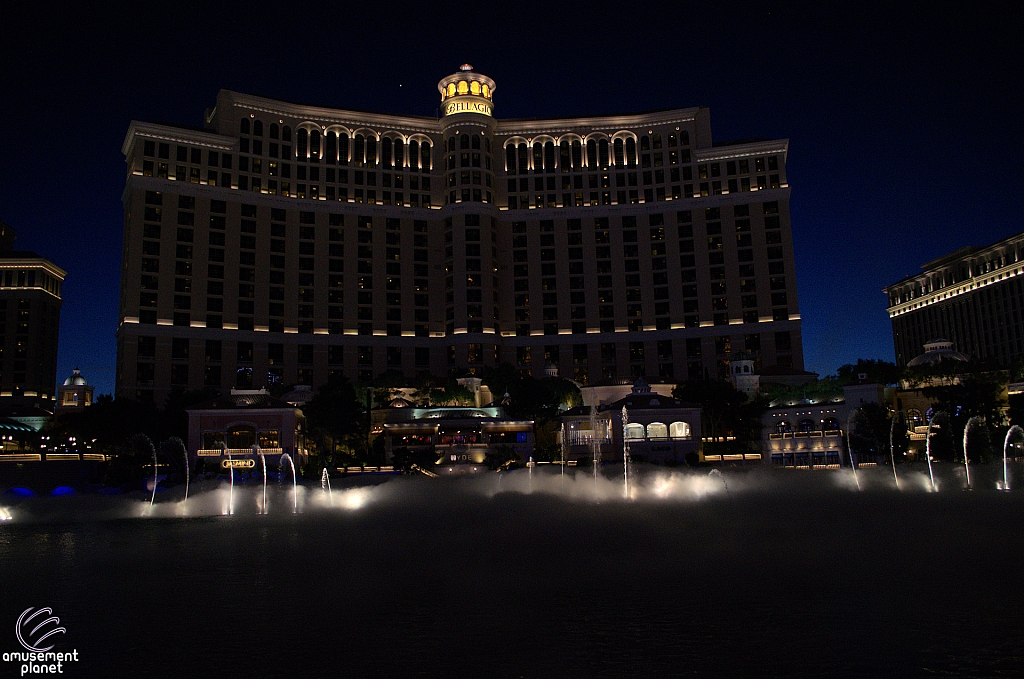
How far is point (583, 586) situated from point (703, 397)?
76104 mm

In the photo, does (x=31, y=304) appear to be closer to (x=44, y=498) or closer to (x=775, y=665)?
(x=44, y=498)

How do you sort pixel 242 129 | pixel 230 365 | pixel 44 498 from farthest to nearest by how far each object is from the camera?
pixel 242 129 → pixel 230 365 → pixel 44 498

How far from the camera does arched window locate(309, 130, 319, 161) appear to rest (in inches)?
5370

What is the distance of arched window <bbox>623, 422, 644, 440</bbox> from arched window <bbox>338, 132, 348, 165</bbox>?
7420 centimetres

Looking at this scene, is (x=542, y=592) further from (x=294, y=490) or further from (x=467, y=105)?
(x=467, y=105)

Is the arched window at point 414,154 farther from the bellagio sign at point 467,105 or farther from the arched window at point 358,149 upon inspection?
the arched window at point 358,149

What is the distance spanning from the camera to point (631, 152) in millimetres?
143625

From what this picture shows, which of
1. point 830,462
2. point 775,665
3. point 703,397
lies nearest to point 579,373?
point 703,397

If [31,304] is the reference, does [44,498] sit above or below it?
below

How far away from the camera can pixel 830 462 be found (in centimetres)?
8594

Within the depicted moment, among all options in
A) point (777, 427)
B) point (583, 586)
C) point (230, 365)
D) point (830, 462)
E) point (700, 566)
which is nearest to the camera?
point (583, 586)

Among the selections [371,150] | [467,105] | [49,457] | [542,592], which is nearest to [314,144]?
[371,150]

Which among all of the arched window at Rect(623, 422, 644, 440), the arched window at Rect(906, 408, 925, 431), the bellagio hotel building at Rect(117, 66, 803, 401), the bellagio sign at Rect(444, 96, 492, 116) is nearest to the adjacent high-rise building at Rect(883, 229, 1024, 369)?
the arched window at Rect(906, 408, 925, 431)

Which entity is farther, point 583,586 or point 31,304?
point 31,304
